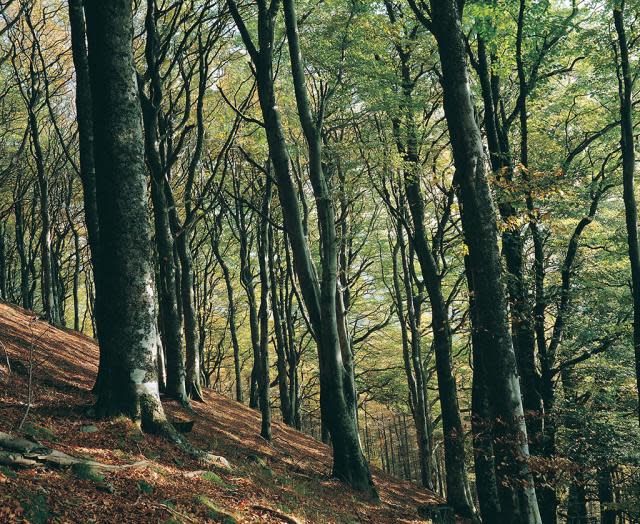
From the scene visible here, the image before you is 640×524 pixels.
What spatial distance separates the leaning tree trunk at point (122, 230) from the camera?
645 cm

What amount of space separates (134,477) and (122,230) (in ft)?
9.59

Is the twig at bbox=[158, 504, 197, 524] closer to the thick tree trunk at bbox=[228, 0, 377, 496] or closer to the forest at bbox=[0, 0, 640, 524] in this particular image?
the forest at bbox=[0, 0, 640, 524]

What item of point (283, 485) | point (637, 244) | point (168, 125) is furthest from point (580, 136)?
point (283, 485)

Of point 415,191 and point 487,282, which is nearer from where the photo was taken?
point 487,282

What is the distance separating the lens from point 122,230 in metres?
6.65

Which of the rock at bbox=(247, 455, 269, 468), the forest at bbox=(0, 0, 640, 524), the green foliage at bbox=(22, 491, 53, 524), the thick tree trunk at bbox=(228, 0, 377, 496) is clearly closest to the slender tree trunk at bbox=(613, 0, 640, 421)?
the forest at bbox=(0, 0, 640, 524)

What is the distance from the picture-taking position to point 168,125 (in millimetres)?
15109

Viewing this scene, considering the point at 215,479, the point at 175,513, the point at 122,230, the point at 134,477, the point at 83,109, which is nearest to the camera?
the point at 175,513

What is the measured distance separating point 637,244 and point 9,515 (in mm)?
12278

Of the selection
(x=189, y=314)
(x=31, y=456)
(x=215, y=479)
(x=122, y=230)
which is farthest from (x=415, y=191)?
(x=31, y=456)

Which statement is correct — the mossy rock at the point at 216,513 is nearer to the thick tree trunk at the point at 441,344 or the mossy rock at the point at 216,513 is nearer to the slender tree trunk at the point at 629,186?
the thick tree trunk at the point at 441,344

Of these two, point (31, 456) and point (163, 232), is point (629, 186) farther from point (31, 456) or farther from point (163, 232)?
point (31, 456)

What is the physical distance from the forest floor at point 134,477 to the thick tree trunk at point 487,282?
8.73ft

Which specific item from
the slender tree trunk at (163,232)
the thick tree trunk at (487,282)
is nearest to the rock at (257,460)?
the slender tree trunk at (163,232)
